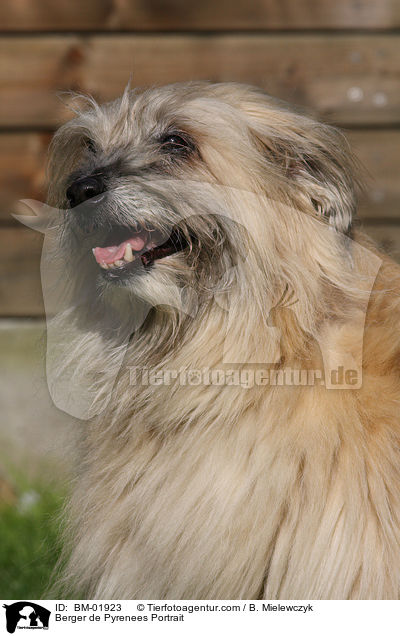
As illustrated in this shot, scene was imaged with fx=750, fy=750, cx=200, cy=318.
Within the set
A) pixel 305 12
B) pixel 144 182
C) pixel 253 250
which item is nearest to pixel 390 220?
pixel 305 12

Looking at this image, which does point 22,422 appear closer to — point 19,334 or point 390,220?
point 19,334

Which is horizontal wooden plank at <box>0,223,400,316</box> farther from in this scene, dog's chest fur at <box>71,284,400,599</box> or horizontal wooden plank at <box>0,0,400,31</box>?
dog's chest fur at <box>71,284,400,599</box>

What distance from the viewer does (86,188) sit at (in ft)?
4.66

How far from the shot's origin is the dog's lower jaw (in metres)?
1.36

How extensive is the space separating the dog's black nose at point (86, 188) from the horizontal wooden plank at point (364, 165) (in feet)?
1.77

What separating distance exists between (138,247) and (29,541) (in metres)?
1.32

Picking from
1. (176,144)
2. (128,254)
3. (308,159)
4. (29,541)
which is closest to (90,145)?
(176,144)

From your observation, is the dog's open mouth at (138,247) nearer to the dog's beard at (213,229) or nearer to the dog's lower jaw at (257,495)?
the dog's beard at (213,229)

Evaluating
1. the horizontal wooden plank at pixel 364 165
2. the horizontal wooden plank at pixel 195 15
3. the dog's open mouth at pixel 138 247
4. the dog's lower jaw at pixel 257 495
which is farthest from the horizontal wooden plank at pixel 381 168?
the dog's open mouth at pixel 138 247

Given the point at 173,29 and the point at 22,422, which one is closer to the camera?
the point at 173,29

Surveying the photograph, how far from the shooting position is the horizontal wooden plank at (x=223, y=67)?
6.27 ft

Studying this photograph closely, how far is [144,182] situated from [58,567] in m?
0.93
